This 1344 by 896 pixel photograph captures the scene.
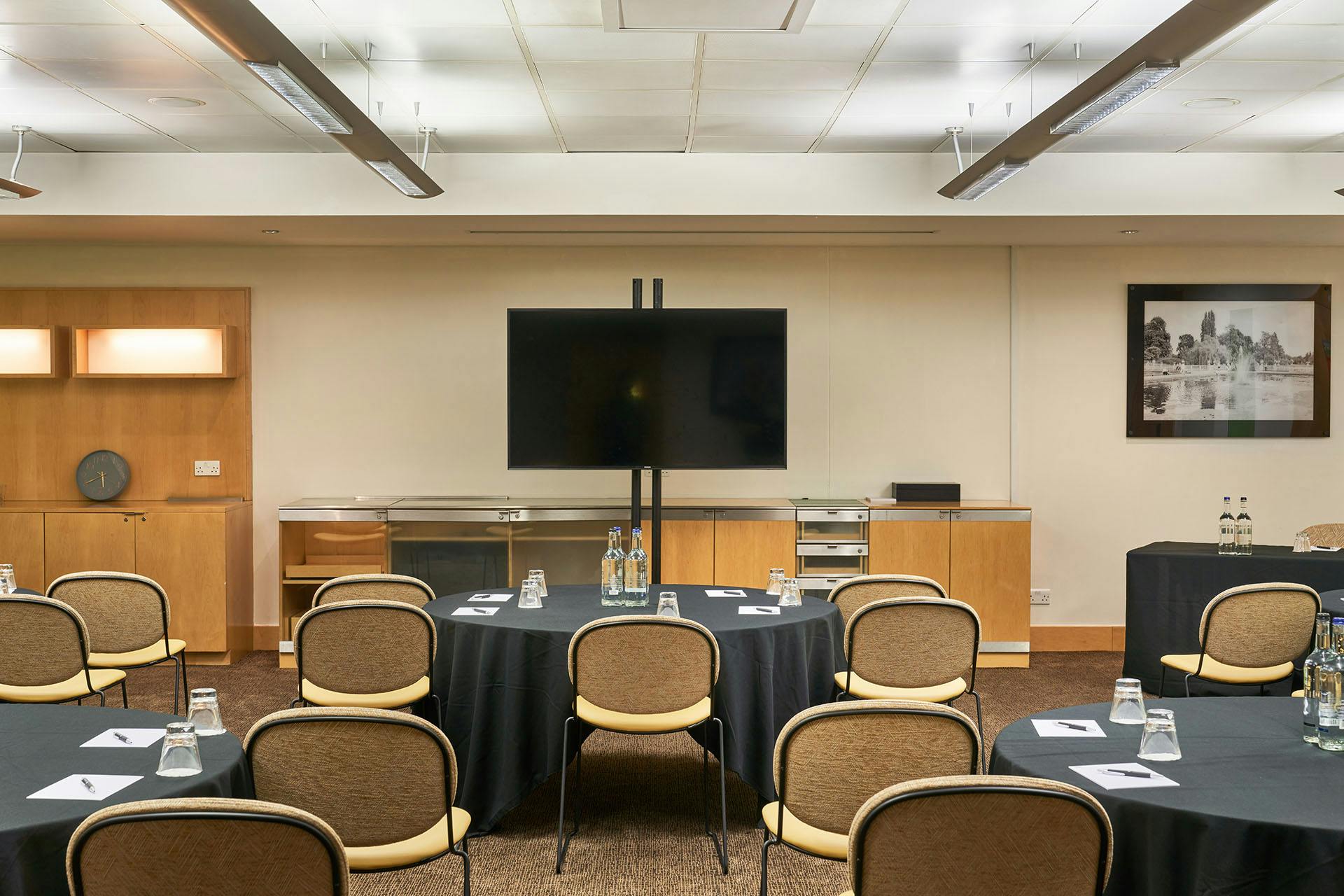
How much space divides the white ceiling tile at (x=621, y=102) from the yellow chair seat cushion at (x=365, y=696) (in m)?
2.94

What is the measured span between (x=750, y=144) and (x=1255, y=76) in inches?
103

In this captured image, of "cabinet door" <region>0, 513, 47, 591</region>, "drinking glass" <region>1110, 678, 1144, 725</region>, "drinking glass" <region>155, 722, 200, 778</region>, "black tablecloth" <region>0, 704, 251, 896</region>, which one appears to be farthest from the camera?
"cabinet door" <region>0, 513, 47, 591</region>

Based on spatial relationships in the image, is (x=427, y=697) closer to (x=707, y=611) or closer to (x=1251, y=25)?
(x=707, y=611)

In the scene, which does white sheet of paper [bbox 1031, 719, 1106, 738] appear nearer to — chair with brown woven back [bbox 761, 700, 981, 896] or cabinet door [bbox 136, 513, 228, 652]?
chair with brown woven back [bbox 761, 700, 981, 896]

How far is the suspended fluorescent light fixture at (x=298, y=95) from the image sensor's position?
148 inches

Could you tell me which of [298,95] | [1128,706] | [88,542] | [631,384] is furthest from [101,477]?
[1128,706]

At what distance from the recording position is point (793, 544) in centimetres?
713

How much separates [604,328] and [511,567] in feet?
6.91

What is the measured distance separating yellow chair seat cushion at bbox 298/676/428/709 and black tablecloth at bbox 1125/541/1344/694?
4.20 meters

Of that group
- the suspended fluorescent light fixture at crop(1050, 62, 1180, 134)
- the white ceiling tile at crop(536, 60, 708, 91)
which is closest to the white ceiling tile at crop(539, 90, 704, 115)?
the white ceiling tile at crop(536, 60, 708, 91)

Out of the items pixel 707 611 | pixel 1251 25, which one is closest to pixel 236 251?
pixel 707 611

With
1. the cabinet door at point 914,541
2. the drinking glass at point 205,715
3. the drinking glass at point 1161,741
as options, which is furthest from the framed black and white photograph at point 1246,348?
the drinking glass at point 205,715

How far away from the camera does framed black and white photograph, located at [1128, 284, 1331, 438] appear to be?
298 inches


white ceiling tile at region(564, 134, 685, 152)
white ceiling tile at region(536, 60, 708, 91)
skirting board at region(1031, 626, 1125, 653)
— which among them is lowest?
skirting board at region(1031, 626, 1125, 653)
